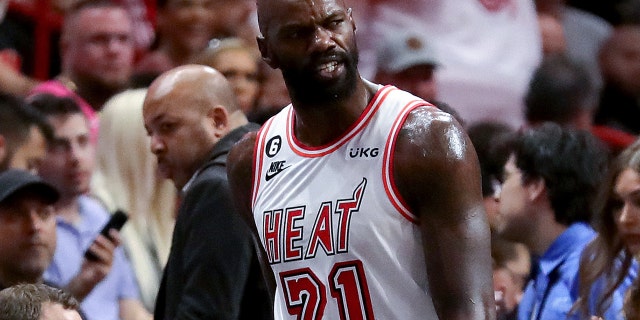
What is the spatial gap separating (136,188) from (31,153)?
0.57 metres

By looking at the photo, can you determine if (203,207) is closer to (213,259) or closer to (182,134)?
(213,259)

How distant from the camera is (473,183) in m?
3.39

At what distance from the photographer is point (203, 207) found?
15.3 ft

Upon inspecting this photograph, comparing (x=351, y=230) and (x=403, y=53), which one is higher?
(x=351, y=230)

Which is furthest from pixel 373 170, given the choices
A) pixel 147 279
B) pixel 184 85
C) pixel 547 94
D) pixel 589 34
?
pixel 589 34

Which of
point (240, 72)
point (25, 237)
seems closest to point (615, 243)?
point (25, 237)

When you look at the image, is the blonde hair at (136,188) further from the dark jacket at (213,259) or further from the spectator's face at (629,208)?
the spectator's face at (629,208)

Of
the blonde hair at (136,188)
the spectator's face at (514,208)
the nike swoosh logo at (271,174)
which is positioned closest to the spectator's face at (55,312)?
the nike swoosh logo at (271,174)

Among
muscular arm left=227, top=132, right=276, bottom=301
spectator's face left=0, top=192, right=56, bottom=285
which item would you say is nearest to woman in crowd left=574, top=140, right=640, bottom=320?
muscular arm left=227, top=132, right=276, bottom=301

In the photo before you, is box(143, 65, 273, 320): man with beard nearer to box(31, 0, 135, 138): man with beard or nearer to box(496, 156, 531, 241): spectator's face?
box(496, 156, 531, 241): spectator's face

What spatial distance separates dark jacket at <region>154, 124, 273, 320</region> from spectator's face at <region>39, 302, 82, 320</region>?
77 centimetres

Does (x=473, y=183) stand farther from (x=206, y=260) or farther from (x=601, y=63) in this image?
(x=601, y=63)

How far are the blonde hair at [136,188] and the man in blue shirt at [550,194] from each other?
5.60ft

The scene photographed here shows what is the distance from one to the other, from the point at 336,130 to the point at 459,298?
56 cm
